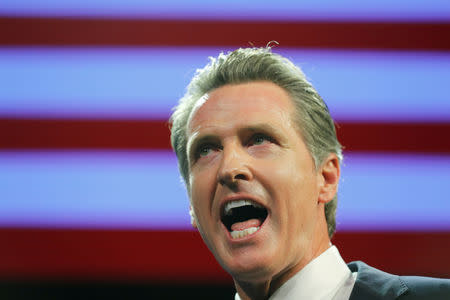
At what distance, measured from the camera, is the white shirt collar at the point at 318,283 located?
1336mm

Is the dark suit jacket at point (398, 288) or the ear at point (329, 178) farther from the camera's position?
the ear at point (329, 178)

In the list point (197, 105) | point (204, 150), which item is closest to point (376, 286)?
point (204, 150)

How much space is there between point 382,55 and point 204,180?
1.47m

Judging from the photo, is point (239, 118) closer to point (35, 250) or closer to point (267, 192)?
point (267, 192)

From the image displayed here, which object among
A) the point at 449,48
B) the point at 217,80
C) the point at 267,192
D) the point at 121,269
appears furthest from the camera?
the point at 449,48

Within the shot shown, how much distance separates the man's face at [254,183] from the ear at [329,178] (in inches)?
0.8

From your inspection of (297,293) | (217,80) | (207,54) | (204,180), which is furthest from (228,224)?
(207,54)

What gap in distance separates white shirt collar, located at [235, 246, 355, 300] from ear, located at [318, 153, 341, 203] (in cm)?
14

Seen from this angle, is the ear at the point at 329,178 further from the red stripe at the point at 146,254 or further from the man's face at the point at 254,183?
the red stripe at the point at 146,254

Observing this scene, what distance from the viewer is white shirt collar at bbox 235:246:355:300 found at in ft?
4.38

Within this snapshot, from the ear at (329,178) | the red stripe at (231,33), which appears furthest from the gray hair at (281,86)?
the red stripe at (231,33)

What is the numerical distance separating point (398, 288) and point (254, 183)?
0.40 m

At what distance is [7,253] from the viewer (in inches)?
99.1

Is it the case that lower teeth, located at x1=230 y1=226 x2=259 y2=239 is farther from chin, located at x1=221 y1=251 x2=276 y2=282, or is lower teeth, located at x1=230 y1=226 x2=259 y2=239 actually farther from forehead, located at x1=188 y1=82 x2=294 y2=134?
forehead, located at x1=188 y1=82 x2=294 y2=134
